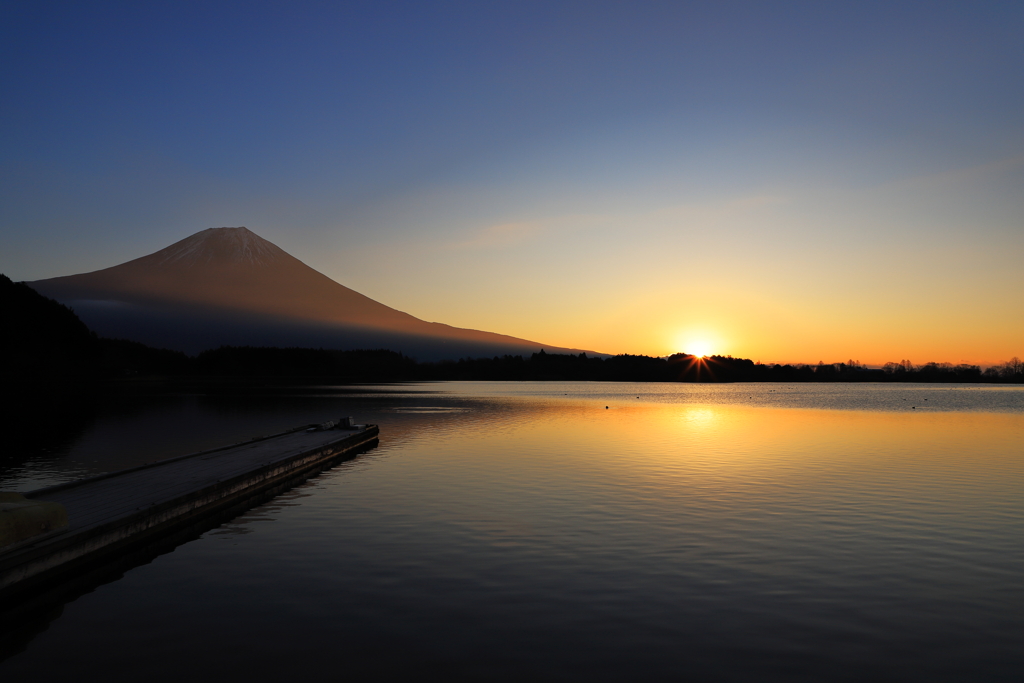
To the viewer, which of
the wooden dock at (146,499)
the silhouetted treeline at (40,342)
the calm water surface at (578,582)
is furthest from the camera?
the silhouetted treeline at (40,342)

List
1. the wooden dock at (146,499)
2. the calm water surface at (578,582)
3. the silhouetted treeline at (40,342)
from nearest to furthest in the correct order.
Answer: the calm water surface at (578,582) → the wooden dock at (146,499) → the silhouetted treeline at (40,342)

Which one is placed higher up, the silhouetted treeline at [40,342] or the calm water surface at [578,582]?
the silhouetted treeline at [40,342]

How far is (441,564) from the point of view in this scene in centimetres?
1205

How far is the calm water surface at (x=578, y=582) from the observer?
26.0ft

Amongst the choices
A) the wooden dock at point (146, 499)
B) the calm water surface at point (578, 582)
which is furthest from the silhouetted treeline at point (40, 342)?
the calm water surface at point (578, 582)

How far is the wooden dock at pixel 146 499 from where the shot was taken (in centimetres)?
1062

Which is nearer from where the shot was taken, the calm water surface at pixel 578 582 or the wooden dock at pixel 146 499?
the calm water surface at pixel 578 582

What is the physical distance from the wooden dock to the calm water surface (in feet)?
3.14

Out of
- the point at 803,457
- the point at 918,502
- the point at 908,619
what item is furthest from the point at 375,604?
the point at 803,457

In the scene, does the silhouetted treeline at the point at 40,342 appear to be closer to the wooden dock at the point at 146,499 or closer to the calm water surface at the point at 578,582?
the wooden dock at the point at 146,499

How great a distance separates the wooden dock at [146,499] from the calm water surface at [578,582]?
958 millimetres

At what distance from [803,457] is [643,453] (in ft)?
22.4

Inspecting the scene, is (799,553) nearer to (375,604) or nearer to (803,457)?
(375,604)

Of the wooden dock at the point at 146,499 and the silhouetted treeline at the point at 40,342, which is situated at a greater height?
the silhouetted treeline at the point at 40,342
